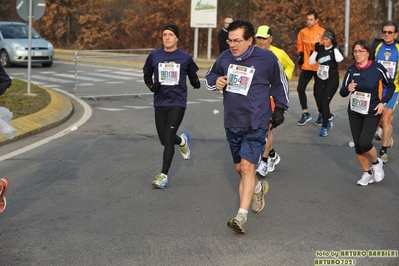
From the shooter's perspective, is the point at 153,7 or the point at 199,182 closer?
the point at 199,182

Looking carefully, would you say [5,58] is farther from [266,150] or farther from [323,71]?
[266,150]

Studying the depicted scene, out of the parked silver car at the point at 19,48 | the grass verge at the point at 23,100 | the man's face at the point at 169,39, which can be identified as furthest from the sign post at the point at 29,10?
the parked silver car at the point at 19,48

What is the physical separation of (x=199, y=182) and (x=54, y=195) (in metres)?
1.76

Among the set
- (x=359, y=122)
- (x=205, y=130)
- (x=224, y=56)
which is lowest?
(x=205, y=130)

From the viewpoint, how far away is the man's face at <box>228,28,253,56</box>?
6.97 m

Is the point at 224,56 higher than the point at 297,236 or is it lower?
higher

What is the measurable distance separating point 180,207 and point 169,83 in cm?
185

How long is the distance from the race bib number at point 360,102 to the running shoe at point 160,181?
2337 millimetres

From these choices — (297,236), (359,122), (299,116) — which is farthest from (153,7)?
(297,236)

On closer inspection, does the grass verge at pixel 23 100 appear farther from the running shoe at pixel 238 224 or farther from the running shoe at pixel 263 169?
the running shoe at pixel 238 224

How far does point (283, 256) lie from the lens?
6.21 metres

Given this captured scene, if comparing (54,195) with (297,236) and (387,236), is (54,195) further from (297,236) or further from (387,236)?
(387,236)

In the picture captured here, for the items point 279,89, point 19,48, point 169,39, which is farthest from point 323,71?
point 19,48

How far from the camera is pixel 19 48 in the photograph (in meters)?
27.2
